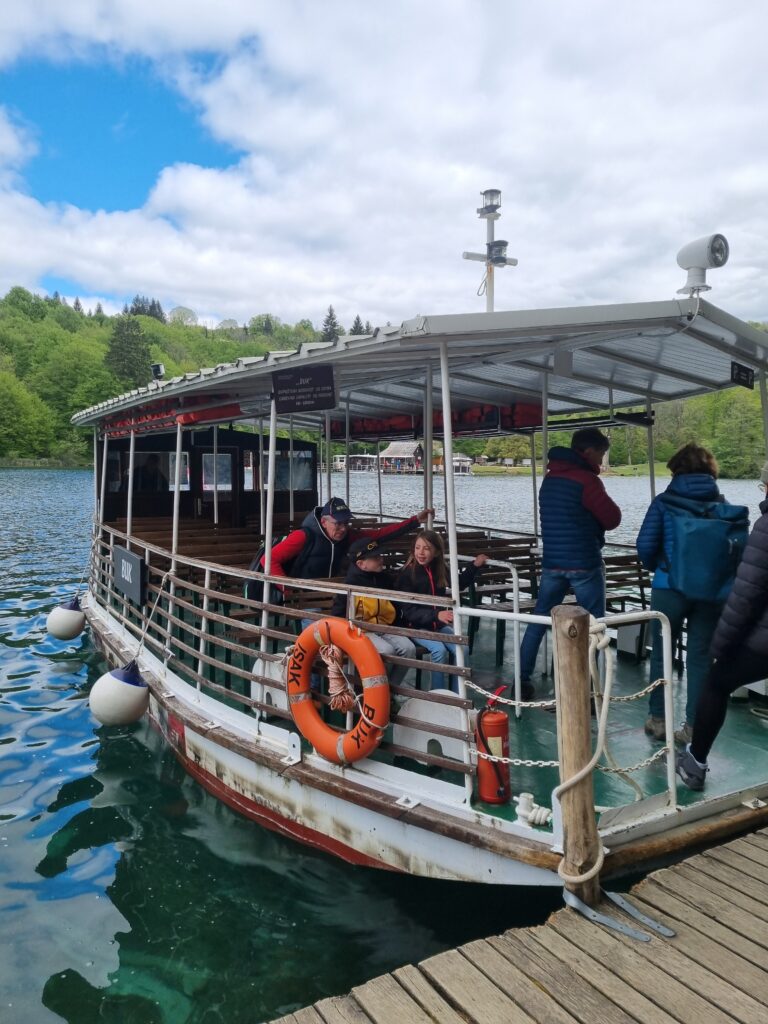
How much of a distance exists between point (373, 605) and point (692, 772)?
88.1 inches

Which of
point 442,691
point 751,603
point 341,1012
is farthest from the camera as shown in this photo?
point 442,691

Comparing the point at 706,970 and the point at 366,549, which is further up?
the point at 366,549

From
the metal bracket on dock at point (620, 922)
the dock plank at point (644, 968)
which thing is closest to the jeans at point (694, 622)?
the metal bracket on dock at point (620, 922)

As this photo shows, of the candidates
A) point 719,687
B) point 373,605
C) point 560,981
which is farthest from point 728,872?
point 373,605

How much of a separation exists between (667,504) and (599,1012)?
9.79 feet

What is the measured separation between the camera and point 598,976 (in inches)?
120

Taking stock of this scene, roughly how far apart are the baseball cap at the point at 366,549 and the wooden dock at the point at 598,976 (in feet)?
8.61

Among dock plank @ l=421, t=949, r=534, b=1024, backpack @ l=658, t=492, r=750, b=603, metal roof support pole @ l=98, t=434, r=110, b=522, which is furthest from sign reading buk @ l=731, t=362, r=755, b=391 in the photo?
metal roof support pole @ l=98, t=434, r=110, b=522

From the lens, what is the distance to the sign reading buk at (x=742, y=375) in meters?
5.99

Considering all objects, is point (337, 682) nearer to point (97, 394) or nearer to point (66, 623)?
point (66, 623)

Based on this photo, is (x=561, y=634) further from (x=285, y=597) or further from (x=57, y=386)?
(x=57, y=386)

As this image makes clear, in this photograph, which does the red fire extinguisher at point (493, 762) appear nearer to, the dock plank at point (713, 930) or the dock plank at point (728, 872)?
the dock plank at point (713, 930)

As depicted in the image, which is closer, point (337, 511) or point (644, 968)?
point (644, 968)

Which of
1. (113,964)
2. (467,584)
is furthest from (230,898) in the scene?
(467,584)
